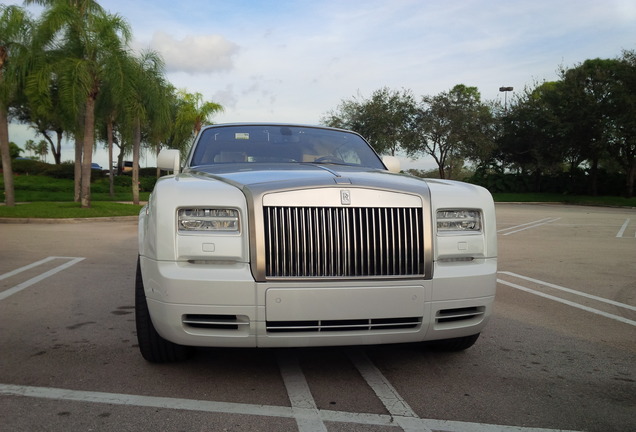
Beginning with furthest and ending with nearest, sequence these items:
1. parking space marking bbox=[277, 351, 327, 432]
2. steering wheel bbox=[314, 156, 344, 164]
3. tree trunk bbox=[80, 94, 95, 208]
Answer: tree trunk bbox=[80, 94, 95, 208]
steering wheel bbox=[314, 156, 344, 164]
parking space marking bbox=[277, 351, 327, 432]

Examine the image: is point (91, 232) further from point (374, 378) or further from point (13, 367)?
point (374, 378)

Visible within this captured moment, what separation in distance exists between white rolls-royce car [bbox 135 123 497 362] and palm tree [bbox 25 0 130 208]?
17.2m

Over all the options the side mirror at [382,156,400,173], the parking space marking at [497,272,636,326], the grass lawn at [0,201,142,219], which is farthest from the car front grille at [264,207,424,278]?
the grass lawn at [0,201,142,219]

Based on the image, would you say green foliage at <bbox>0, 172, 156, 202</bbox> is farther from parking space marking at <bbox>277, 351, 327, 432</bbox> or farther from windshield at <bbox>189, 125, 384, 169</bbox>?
parking space marking at <bbox>277, 351, 327, 432</bbox>

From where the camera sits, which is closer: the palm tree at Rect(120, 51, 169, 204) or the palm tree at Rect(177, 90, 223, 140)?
the palm tree at Rect(120, 51, 169, 204)

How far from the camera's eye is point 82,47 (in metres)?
19.3

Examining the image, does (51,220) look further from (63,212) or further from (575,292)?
(575,292)

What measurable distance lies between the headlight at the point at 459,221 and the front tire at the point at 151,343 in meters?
1.86

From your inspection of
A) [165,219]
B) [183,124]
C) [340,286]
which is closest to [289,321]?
[340,286]

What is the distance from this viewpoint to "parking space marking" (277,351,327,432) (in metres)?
2.87

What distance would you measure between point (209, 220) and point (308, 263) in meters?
0.62

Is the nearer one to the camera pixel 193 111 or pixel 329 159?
pixel 329 159

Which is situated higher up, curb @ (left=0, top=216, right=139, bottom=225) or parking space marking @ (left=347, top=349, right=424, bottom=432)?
curb @ (left=0, top=216, right=139, bottom=225)

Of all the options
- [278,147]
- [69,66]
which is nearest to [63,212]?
[69,66]
